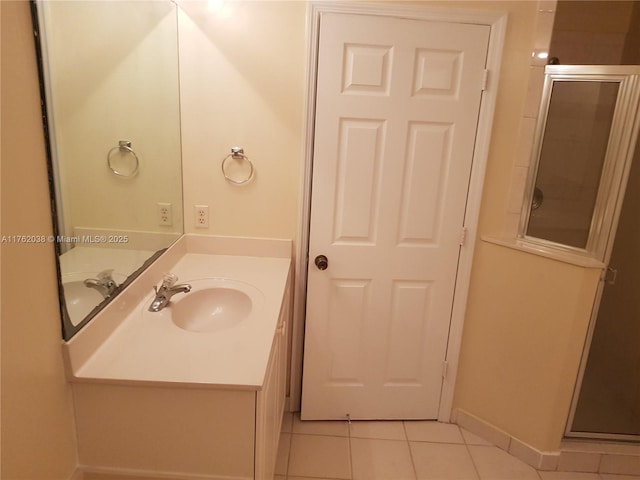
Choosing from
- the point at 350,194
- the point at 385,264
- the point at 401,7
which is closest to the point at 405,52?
the point at 401,7

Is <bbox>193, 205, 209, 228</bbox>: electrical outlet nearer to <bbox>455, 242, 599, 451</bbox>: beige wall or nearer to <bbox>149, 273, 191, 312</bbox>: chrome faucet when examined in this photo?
<bbox>149, 273, 191, 312</bbox>: chrome faucet

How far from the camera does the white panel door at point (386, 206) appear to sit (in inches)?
71.0

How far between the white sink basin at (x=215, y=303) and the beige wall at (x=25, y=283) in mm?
602

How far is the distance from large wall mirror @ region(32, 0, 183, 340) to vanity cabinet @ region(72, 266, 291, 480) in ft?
0.78

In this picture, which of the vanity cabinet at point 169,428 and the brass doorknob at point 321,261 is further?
the brass doorknob at point 321,261

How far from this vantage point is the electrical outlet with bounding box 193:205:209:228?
2.01 metres

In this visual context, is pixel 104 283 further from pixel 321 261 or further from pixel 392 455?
pixel 392 455

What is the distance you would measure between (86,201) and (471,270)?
1.71 metres

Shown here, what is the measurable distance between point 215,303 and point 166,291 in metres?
0.25

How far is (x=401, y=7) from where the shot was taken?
1.75 metres

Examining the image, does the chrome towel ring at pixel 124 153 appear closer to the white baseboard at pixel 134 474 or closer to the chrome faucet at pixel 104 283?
the chrome faucet at pixel 104 283

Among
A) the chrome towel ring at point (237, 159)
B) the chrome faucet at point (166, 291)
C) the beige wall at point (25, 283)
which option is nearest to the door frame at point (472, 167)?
the chrome towel ring at point (237, 159)

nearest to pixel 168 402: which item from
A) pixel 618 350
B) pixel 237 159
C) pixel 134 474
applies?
pixel 134 474

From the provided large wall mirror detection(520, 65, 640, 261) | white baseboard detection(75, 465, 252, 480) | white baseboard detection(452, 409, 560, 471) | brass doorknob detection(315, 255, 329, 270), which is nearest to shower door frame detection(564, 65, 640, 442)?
large wall mirror detection(520, 65, 640, 261)
